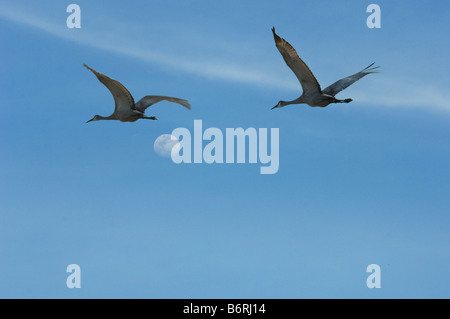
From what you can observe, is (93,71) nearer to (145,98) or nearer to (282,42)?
(145,98)

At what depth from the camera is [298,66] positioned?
26469 mm

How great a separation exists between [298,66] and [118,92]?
6.16m

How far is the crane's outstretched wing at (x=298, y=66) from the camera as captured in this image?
1004 inches

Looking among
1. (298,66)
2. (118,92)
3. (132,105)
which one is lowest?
(132,105)

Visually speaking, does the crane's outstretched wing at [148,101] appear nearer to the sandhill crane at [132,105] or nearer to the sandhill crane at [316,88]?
the sandhill crane at [132,105]

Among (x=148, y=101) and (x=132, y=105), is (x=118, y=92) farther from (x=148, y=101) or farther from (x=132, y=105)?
(x=148, y=101)

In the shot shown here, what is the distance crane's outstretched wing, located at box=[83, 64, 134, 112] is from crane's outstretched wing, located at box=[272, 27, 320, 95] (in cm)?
553

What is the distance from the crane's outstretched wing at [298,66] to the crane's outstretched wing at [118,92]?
5.53 metres

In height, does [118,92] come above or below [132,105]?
above

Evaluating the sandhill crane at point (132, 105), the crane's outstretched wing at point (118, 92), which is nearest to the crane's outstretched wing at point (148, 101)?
the sandhill crane at point (132, 105)

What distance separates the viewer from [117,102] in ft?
94.2

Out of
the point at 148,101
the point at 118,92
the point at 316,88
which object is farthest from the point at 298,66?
the point at 118,92

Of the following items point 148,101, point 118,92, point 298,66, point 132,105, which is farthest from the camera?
point 148,101
